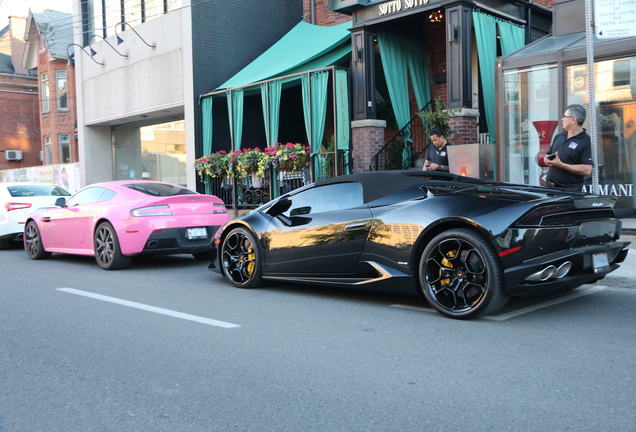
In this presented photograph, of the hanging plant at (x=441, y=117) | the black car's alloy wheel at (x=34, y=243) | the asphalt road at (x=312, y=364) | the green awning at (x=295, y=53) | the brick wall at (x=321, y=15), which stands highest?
the brick wall at (x=321, y=15)

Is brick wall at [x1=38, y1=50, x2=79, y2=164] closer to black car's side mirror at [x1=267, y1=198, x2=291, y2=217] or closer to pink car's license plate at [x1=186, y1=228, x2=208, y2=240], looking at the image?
pink car's license plate at [x1=186, y1=228, x2=208, y2=240]

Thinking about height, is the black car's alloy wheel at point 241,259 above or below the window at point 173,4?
below

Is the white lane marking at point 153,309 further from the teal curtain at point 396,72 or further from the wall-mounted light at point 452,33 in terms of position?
the teal curtain at point 396,72

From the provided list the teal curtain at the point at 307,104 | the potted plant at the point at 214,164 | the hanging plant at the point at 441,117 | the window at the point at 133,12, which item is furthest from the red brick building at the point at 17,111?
the hanging plant at the point at 441,117

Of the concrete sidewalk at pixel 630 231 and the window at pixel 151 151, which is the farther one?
the window at pixel 151 151

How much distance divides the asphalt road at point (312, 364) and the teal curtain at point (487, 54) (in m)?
6.64

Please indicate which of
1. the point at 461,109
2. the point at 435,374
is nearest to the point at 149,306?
the point at 435,374

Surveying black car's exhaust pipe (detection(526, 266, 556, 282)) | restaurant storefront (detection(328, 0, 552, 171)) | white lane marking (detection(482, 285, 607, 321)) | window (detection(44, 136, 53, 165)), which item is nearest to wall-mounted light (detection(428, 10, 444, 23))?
restaurant storefront (detection(328, 0, 552, 171))

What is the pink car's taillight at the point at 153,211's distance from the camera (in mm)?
8750

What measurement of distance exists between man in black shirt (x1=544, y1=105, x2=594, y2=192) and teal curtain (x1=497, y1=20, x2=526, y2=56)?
20.3ft

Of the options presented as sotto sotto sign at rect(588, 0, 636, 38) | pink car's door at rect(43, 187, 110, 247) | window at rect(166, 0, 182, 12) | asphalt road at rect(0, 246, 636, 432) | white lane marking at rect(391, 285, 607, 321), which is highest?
window at rect(166, 0, 182, 12)

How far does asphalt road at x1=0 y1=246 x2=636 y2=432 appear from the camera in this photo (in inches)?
130

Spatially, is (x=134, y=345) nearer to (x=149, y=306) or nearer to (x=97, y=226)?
(x=149, y=306)

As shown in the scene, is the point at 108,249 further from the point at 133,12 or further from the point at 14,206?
the point at 133,12
